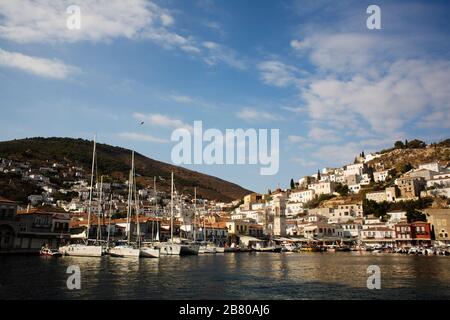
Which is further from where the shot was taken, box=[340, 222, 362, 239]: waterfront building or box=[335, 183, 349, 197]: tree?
box=[335, 183, 349, 197]: tree

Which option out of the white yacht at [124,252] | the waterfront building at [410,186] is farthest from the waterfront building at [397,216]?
the white yacht at [124,252]

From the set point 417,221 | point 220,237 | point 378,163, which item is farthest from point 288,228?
point 378,163

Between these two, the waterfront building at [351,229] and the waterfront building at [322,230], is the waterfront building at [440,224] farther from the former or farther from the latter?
the waterfront building at [322,230]

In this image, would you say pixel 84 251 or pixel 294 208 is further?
pixel 294 208

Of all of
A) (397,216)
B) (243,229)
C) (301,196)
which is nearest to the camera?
(397,216)

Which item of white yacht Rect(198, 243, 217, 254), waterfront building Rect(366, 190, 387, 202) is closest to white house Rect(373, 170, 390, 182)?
waterfront building Rect(366, 190, 387, 202)

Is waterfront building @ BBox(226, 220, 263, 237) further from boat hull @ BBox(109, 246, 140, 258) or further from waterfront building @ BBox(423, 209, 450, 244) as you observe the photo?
boat hull @ BBox(109, 246, 140, 258)

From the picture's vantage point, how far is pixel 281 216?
10212 centimetres

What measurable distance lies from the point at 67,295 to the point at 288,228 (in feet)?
284

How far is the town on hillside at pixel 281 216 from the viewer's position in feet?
198

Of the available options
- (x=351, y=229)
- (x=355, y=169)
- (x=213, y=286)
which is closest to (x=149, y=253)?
(x=213, y=286)

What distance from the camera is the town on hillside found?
60.5 meters

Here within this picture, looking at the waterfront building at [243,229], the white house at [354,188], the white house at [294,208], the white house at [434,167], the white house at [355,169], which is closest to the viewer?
the waterfront building at [243,229]

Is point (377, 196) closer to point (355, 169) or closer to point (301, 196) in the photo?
point (355, 169)
